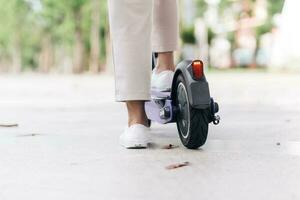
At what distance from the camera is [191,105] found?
266 cm

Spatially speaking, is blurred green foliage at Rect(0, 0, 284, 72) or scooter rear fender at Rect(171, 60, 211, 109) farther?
blurred green foliage at Rect(0, 0, 284, 72)

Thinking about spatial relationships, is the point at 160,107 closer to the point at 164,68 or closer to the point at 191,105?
the point at 164,68

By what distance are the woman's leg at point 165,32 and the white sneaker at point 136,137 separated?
1.42ft

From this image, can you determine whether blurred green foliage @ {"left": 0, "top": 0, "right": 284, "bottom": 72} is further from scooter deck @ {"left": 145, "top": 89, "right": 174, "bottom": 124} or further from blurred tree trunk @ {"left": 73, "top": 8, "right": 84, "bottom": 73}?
scooter deck @ {"left": 145, "top": 89, "right": 174, "bottom": 124}

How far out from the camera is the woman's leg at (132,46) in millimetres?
2877

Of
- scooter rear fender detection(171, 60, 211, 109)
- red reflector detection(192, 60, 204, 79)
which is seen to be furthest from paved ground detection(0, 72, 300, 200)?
red reflector detection(192, 60, 204, 79)

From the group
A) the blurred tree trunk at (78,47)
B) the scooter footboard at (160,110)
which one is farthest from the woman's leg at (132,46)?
the blurred tree trunk at (78,47)

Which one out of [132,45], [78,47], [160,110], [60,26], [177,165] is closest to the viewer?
[177,165]

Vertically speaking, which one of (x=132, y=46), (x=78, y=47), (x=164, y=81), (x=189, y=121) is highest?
(x=132, y=46)

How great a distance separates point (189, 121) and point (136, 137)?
0.31 metres

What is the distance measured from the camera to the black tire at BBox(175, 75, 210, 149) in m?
2.70

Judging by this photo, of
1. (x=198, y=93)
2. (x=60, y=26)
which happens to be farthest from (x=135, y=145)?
(x=60, y=26)

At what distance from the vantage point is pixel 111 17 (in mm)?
2934

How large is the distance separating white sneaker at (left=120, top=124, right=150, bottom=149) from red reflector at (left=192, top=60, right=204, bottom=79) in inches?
15.9
